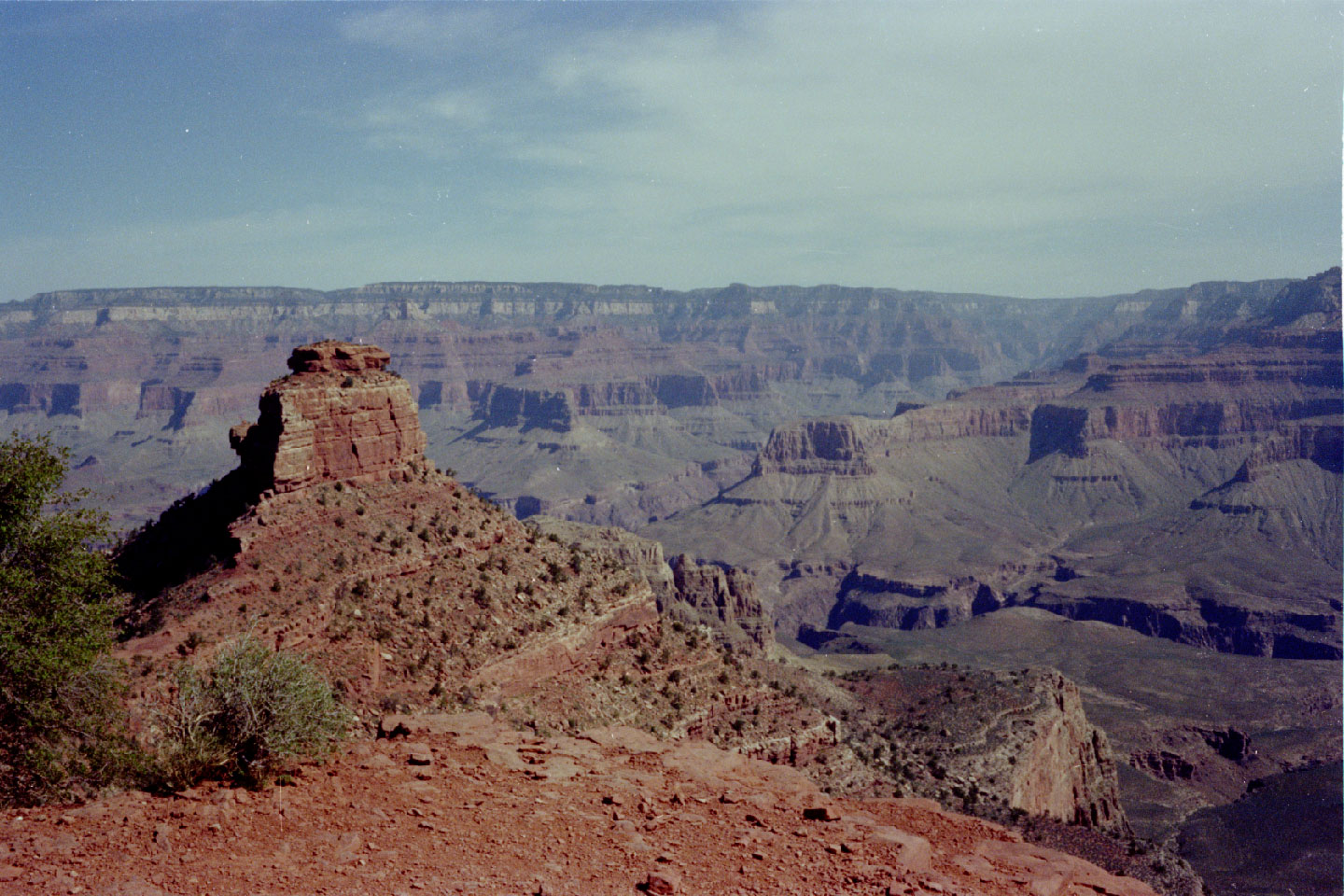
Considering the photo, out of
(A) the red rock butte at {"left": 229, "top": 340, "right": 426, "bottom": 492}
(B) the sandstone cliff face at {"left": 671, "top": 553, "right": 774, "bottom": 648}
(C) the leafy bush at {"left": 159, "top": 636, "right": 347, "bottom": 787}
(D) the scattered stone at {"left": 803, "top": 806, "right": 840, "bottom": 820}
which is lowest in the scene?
(B) the sandstone cliff face at {"left": 671, "top": 553, "right": 774, "bottom": 648}

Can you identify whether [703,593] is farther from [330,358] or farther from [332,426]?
[332,426]

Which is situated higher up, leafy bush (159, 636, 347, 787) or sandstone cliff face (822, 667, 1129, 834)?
leafy bush (159, 636, 347, 787)

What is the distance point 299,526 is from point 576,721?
12.0 metres

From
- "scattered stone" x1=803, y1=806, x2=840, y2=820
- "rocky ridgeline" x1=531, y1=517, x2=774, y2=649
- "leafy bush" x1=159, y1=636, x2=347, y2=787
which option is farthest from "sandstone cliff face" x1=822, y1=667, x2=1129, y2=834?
"rocky ridgeline" x1=531, y1=517, x2=774, y2=649

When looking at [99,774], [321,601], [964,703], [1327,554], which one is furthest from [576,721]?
[1327,554]

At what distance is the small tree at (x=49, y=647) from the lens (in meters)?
18.3

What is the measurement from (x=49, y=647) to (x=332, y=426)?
19.3 m

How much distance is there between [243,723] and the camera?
18.7 m

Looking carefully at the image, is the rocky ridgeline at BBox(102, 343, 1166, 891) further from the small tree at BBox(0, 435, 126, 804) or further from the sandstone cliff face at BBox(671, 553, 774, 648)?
the sandstone cliff face at BBox(671, 553, 774, 648)

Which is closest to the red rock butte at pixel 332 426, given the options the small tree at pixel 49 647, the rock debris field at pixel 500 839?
the small tree at pixel 49 647

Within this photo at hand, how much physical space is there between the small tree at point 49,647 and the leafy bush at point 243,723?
134 cm

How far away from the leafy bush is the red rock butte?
16671mm

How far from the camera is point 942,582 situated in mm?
168750

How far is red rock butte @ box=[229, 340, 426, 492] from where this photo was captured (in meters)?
35.6
